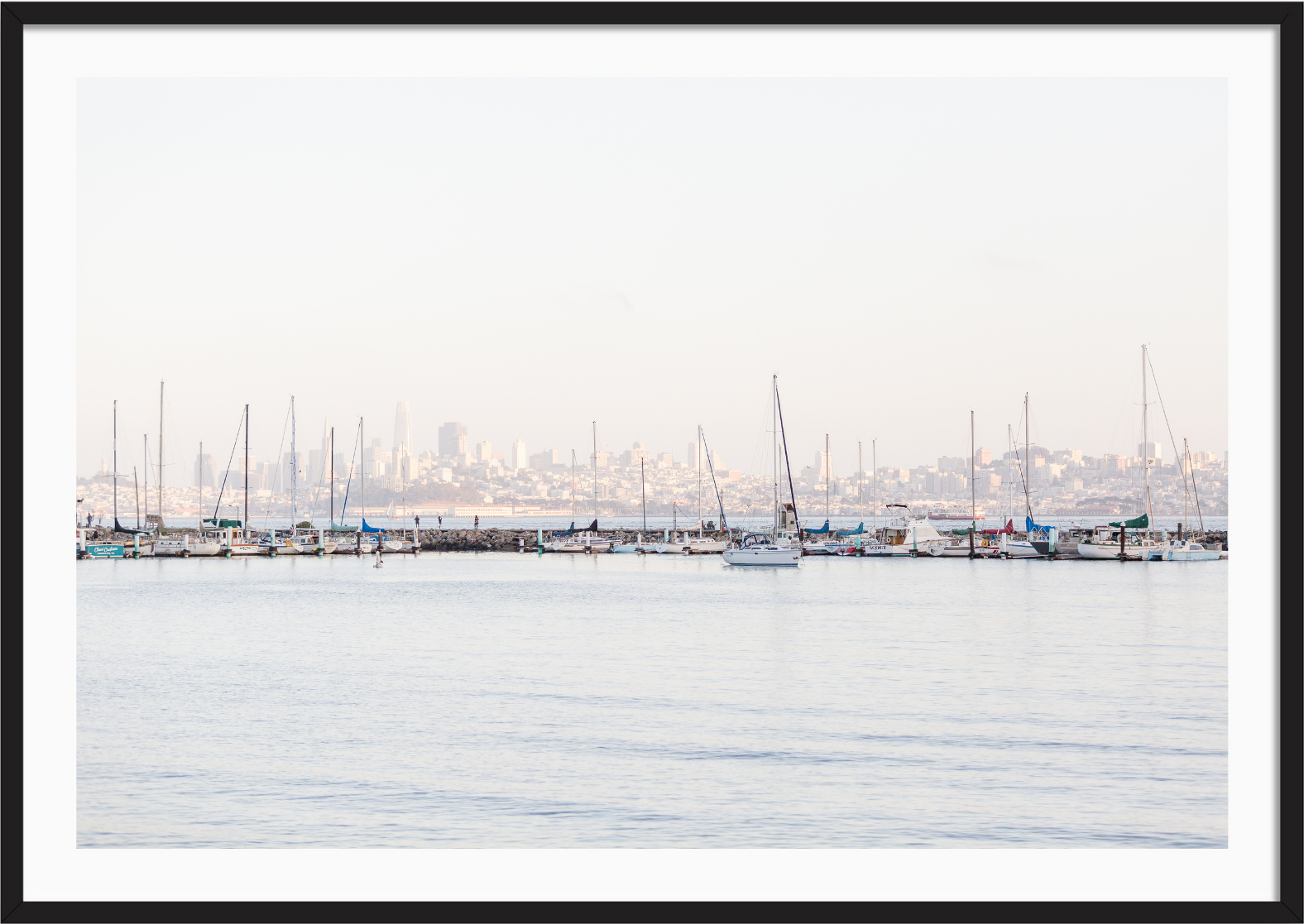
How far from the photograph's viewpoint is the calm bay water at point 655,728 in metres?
7.13

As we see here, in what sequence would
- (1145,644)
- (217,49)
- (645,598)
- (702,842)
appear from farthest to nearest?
(645,598) < (1145,644) < (702,842) < (217,49)

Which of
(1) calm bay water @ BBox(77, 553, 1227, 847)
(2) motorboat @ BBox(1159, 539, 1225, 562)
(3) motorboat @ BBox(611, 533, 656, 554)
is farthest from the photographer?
(3) motorboat @ BBox(611, 533, 656, 554)

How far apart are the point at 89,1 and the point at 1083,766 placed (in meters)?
8.07

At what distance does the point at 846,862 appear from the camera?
347cm

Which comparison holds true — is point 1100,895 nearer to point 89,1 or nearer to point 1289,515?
point 1289,515

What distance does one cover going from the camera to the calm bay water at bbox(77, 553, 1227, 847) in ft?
23.4

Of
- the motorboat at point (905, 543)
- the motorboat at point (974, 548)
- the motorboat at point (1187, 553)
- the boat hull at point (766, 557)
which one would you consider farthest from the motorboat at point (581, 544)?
the motorboat at point (1187, 553)

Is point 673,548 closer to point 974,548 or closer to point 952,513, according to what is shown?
point 974,548

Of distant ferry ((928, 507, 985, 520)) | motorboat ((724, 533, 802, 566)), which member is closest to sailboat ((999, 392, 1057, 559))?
motorboat ((724, 533, 802, 566))

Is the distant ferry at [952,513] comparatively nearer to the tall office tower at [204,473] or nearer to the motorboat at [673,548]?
the motorboat at [673,548]

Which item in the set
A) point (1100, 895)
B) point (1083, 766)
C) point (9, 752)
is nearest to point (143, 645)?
point (1083, 766)

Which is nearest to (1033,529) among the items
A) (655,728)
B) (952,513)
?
(952,513)

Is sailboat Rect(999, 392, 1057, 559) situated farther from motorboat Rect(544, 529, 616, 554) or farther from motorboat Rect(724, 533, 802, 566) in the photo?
motorboat Rect(544, 529, 616, 554)

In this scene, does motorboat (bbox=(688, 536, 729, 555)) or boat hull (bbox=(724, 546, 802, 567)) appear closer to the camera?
boat hull (bbox=(724, 546, 802, 567))
